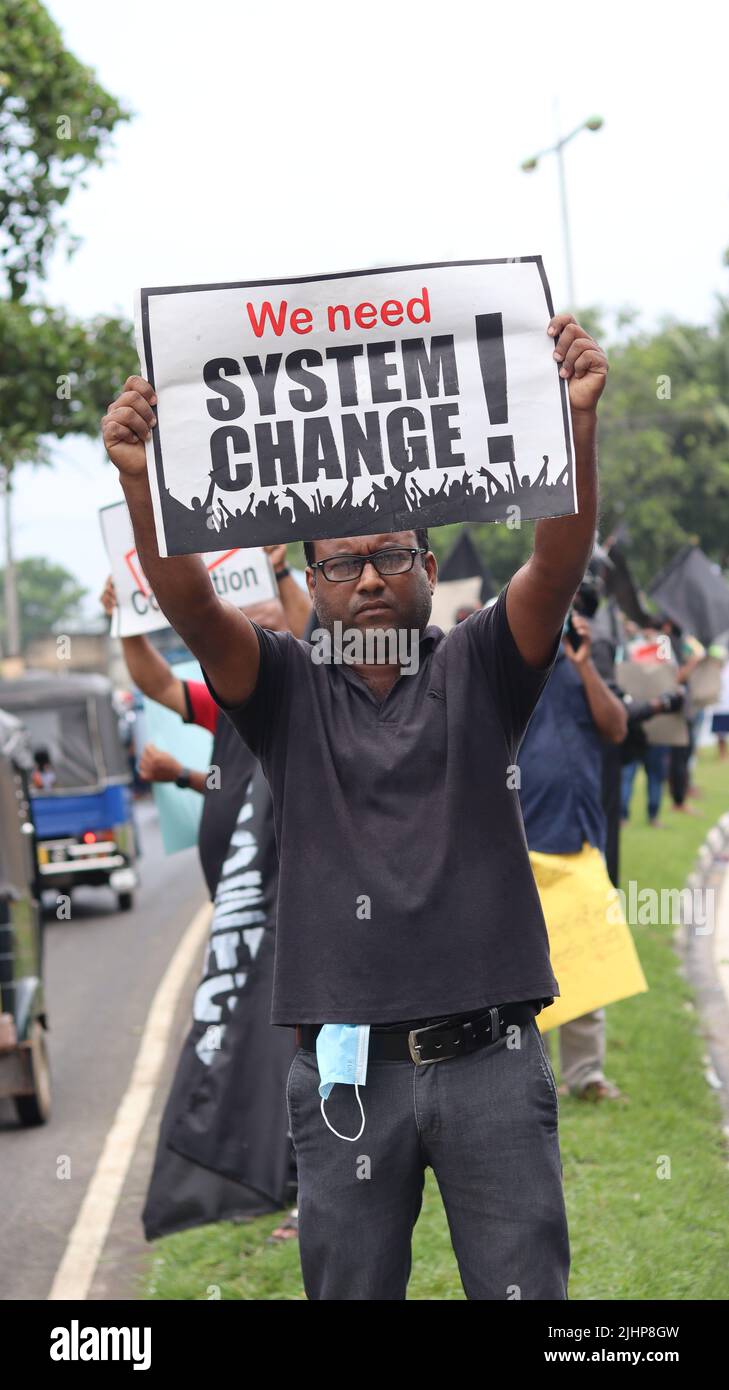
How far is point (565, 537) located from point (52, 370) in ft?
34.5

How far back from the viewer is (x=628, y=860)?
41.8 feet

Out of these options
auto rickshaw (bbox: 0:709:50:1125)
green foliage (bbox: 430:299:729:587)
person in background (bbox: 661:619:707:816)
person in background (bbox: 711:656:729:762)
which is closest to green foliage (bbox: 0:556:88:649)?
green foliage (bbox: 430:299:729:587)

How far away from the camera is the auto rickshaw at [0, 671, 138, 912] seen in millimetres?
15938

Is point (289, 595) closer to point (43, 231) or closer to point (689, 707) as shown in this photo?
point (43, 231)

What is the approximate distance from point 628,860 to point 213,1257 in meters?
7.96

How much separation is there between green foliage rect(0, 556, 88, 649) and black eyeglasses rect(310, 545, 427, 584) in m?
121

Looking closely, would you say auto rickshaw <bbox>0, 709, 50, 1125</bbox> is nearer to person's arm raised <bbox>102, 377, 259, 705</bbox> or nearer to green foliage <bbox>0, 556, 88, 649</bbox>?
person's arm raised <bbox>102, 377, 259, 705</bbox>

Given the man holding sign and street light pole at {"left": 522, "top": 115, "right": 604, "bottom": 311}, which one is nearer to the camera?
the man holding sign

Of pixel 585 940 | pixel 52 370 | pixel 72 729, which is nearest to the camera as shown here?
pixel 585 940

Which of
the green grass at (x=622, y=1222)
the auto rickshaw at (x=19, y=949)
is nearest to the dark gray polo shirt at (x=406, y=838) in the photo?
the green grass at (x=622, y=1222)

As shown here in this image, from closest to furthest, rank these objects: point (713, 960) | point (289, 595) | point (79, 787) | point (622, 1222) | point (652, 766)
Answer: point (622, 1222) < point (289, 595) < point (713, 960) < point (652, 766) < point (79, 787)

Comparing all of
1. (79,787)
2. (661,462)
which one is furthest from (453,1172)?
(661,462)

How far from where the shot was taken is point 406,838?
2.86 meters
